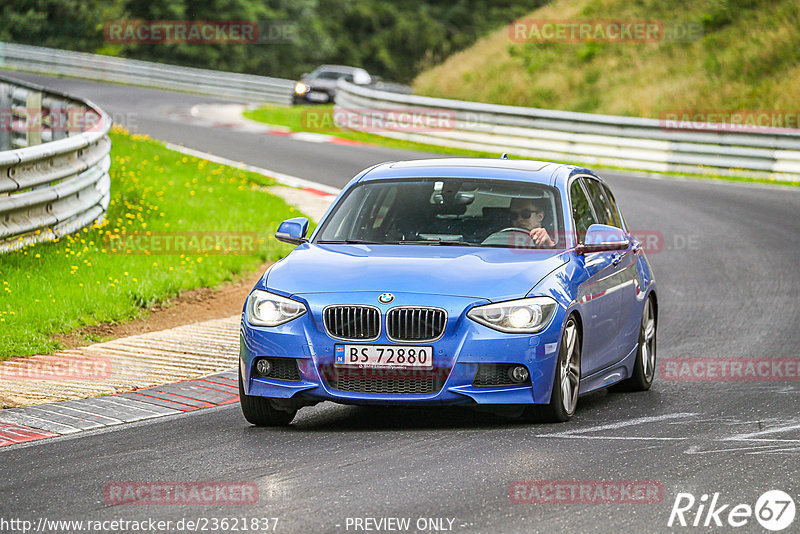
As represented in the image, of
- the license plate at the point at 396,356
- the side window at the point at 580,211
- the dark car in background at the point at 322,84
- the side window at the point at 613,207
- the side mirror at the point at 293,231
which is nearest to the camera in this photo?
the license plate at the point at 396,356

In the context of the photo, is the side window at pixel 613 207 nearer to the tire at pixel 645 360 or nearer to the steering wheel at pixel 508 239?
the tire at pixel 645 360

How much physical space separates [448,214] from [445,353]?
155cm

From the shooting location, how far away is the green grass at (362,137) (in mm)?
26317

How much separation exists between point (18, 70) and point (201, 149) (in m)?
24.4

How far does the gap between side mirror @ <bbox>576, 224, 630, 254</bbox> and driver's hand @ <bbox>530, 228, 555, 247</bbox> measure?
7.3 inches

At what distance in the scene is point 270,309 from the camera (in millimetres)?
7641

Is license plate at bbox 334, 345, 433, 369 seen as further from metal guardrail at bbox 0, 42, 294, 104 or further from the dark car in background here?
metal guardrail at bbox 0, 42, 294, 104

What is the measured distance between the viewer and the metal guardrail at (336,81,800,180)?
1016 inches

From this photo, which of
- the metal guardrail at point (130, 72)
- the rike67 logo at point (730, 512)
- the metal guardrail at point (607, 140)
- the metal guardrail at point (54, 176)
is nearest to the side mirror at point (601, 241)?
the rike67 logo at point (730, 512)

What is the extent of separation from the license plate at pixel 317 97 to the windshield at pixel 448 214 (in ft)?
122

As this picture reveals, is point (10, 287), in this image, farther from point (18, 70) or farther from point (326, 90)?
point (18, 70)

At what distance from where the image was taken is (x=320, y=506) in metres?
5.79

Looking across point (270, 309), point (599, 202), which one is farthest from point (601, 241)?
point (270, 309)

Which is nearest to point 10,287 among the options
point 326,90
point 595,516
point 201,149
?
point 595,516
